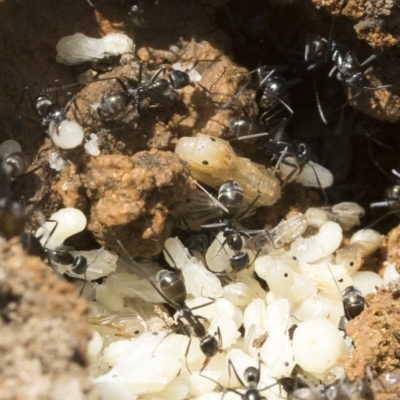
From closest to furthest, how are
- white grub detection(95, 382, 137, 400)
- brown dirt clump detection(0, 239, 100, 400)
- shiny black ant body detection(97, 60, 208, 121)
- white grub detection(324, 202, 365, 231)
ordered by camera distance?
brown dirt clump detection(0, 239, 100, 400) → white grub detection(95, 382, 137, 400) → shiny black ant body detection(97, 60, 208, 121) → white grub detection(324, 202, 365, 231)

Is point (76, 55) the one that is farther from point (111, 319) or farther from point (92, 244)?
point (111, 319)

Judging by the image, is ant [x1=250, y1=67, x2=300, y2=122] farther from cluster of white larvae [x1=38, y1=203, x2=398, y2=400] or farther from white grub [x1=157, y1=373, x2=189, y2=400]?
white grub [x1=157, y1=373, x2=189, y2=400]

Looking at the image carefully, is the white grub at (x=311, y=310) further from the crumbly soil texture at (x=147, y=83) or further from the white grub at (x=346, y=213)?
the white grub at (x=346, y=213)

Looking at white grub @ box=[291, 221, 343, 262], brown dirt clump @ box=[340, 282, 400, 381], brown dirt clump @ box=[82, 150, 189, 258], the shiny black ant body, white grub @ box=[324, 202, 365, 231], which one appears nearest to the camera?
brown dirt clump @ box=[340, 282, 400, 381]

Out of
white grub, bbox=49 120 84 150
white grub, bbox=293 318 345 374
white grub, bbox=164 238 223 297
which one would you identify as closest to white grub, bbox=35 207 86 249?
white grub, bbox=49 120 84 150

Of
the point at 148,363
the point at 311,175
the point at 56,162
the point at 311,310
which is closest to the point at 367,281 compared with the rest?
the point at 311,310

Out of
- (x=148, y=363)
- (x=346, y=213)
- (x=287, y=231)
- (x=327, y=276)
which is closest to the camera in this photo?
(x=148, y=363)

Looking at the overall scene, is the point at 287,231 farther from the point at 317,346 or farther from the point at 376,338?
the point at 376,338

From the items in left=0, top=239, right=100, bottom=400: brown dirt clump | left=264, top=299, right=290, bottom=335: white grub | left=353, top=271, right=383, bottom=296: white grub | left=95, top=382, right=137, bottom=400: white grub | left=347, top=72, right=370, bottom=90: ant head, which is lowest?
left=353, top=271, right=383, bottom=296: white grub
